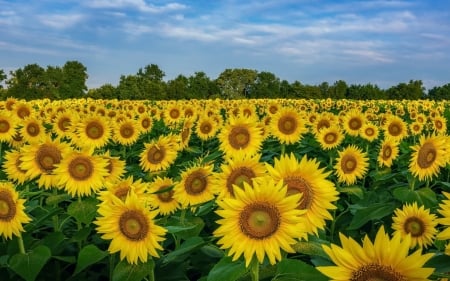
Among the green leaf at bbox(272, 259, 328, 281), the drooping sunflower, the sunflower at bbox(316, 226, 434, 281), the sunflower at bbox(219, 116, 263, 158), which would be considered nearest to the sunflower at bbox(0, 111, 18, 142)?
the sunflower at bbox(219, 116, 263, 158)

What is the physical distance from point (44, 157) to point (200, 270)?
1810mm

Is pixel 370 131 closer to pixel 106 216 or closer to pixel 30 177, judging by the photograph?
pixel 30 177

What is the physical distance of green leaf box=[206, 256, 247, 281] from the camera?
2652 mm

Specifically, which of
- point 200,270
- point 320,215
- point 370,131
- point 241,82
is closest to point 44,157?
point 200,270

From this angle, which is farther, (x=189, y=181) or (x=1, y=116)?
(x=1, y=116)

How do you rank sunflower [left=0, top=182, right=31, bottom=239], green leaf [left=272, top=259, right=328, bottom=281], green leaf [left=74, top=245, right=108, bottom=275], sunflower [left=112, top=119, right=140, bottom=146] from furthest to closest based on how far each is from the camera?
sunflower [left=112, top=119, right=140, bottom=146], sunflower [left=0, top=182, right=31, bottom=239], green leaf [left=74, top=245, right=108, bottom=275], green leaf [left=272, top=259, right=328, bottom=281]

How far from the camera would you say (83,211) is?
432 cm

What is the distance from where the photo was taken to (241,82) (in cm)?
9106

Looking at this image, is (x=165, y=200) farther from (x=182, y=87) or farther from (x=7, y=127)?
(x=182, y=87)

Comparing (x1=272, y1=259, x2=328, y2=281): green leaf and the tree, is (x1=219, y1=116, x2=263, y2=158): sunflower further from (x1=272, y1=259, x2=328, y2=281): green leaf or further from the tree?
the tree

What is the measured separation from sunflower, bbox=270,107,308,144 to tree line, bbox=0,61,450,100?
5442 cm

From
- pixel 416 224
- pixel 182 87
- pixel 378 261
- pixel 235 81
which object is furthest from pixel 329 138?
pixel 235 81

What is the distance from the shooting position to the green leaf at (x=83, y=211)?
168 inches

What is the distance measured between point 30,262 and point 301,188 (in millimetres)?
1958
